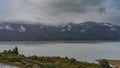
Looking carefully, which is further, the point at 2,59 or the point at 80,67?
the point at 2,59

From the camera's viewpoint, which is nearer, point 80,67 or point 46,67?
point 46,67

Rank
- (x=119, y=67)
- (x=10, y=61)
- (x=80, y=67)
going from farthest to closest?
1. (x=119, y=67)
2. (x=10, y=61)
3. (x=80, y=67)

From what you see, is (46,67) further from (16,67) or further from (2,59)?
(2,59)

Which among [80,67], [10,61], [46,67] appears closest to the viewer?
[46,67]

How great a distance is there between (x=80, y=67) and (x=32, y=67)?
294 inches

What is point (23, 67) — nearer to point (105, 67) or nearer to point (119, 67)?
point (105, 67)

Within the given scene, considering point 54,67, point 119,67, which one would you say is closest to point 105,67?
point 54,67

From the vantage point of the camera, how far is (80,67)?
36281 mm

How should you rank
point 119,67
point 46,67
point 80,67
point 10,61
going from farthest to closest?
1. point 119,67
2. point 10,61
3. point 80,67
4. point 46,67

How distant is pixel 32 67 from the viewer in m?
30.9

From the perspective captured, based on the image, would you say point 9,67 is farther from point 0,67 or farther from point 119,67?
point 119,67

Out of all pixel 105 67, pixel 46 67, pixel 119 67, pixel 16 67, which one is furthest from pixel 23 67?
pixel 119 67

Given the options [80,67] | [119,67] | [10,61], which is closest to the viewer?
[80,67]

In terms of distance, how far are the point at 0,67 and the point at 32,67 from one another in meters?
3.17
